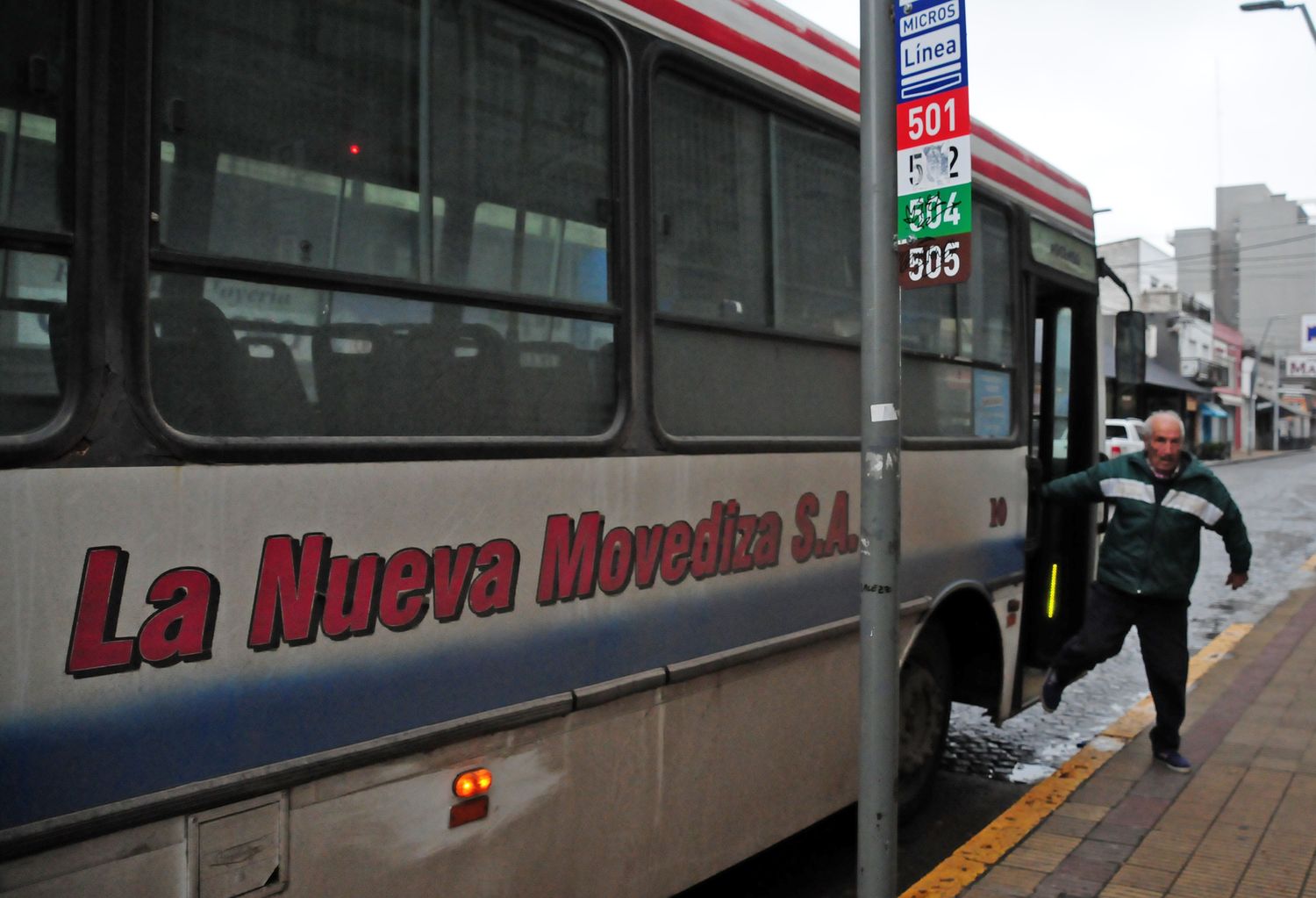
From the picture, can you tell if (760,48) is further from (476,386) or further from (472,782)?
(472,782)

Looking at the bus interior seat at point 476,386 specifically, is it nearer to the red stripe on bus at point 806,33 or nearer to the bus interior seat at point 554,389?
the bus interior seat at point 554,389

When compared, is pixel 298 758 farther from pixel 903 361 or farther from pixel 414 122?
pixel 903 361

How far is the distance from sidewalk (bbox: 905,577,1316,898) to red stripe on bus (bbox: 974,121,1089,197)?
3020 millimetres

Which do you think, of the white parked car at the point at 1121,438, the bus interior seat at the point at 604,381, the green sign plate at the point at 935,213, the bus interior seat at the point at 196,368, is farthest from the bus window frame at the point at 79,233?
the white parked car at the point at 1121,438

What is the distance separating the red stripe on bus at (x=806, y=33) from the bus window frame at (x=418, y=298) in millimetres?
737

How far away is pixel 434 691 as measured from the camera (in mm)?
2379

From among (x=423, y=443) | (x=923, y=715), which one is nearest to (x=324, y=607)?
(x=423, y=443)

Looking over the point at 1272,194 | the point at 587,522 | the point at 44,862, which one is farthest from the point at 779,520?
the point at 1272,194

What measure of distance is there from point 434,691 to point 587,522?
0.61m

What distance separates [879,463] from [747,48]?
1498mm

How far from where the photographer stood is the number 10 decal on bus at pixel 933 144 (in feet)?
8.96

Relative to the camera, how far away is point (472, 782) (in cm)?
248

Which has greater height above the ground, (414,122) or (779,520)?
(414,122)

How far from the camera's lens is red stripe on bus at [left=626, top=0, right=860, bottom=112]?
3072 millimetres
